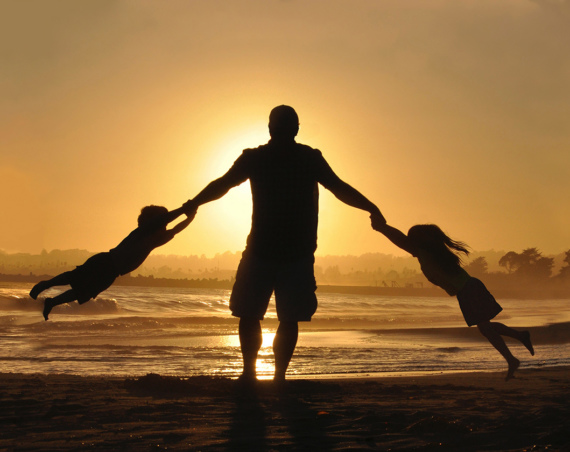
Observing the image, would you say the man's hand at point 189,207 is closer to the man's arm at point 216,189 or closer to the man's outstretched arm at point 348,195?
the man's arm at point 216,189

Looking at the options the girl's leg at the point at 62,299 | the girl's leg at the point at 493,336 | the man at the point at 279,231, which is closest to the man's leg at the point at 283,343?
→ the man at the point at 279,231

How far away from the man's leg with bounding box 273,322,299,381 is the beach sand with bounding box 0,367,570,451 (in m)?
0.15

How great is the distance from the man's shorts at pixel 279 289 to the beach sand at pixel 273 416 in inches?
23.0

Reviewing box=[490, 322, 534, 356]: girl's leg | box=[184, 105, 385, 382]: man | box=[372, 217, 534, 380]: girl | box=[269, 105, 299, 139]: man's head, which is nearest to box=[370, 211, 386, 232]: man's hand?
box=[372, 217, 534, 380]: girl

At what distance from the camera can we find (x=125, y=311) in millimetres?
29078

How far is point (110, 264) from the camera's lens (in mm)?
4770

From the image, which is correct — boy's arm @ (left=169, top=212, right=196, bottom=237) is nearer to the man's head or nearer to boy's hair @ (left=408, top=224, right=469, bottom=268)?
the man's head

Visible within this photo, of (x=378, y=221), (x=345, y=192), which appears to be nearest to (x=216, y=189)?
(x=345, y=192)

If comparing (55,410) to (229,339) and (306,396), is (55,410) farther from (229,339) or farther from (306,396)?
(229,339)

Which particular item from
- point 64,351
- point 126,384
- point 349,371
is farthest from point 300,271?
point 64,351

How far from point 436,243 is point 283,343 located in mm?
1666

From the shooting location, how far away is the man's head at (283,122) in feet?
15.6

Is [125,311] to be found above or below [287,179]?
below

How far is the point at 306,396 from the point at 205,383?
902 mm
